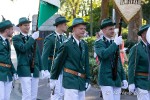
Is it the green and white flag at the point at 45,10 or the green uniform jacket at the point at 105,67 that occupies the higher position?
the green and white flag at the point at 45,10

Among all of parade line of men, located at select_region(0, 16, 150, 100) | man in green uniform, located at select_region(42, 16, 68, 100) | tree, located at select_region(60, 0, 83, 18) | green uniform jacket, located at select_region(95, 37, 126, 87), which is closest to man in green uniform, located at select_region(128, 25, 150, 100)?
parade line of men, located at select_region(0, 16, 150, 100)

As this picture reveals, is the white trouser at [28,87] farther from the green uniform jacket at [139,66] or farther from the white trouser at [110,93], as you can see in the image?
A: the green uniform jacket at [139,66]

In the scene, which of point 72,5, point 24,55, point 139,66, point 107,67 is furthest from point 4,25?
point 72,5

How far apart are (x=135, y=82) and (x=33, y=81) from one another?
2873mm

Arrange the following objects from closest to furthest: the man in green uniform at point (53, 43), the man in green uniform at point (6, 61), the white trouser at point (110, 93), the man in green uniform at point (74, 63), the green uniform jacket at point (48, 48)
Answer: the man in green uniform at point (74, 63)
the white trouser at point (110, 93)
the man in green uniform at point (6, 61)
the man in green uniform at point (53, 43)
the green uniform jacket at point (48, 48)

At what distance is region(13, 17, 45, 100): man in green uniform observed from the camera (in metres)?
9.19

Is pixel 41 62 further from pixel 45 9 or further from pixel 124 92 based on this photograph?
pixel 124 92

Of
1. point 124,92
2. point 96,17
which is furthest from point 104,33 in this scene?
point 96,17

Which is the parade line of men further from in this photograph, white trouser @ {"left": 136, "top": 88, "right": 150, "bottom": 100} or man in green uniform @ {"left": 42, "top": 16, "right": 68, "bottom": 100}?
man in green uniform @ {"left": 42, "top": 16, "right": 68, "bottom": 100}

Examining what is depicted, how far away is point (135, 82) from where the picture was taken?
7.55 metres

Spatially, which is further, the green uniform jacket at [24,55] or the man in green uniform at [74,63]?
the green uniform jacket at [24,55]

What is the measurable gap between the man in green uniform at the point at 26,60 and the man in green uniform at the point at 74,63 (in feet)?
6.23

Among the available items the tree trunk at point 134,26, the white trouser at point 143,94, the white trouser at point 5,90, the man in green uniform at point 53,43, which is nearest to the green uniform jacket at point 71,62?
the white trouser at point 143,94

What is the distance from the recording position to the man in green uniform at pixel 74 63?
23.9ft
